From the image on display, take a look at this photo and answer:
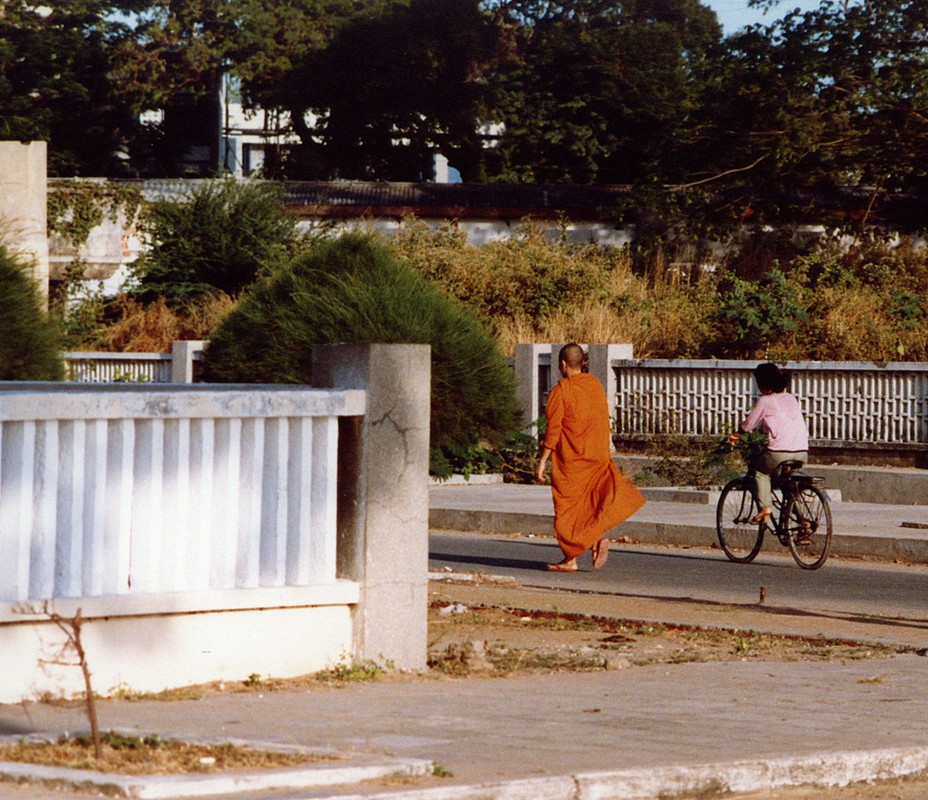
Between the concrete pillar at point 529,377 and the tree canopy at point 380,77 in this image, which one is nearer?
the concrete pillar at point 529,377

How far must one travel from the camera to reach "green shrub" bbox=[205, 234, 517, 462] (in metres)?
22.7

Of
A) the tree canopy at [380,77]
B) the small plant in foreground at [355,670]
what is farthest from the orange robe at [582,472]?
the tree canopy at [380,77]

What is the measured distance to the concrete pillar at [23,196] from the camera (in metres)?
23.3

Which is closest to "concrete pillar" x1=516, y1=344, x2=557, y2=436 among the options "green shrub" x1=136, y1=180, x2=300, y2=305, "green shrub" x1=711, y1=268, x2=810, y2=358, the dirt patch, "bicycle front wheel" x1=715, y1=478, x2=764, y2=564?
"green shrub" x1=711, y1=268, x2=810, y2=358

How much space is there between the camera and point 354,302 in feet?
74.7

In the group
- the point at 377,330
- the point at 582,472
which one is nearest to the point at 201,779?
the point at 582,472

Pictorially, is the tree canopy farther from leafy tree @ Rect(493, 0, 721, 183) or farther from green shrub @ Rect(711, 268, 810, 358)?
green shrub @ Rect(711, 268, 810, 358)

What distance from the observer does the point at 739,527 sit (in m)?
16.5

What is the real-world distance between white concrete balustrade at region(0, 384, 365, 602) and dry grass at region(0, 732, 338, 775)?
4.28 feet

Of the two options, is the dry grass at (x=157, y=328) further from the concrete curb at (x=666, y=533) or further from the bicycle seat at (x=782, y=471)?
the bicycle seat at (x=782, y=471)

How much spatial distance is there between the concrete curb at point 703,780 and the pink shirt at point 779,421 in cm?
830

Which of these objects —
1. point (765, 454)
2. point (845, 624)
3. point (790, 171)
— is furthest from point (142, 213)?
point (845, 624)

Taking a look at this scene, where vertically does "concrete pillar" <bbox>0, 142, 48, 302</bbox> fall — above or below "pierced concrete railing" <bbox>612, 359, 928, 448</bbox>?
above

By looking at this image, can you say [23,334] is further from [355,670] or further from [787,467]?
[355,670]
